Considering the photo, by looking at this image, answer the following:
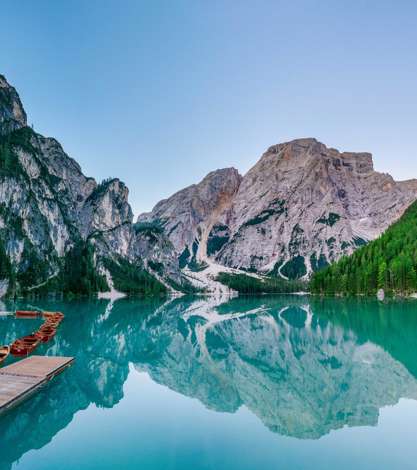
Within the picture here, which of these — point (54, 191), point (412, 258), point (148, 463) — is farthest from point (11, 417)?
point (54, 191)

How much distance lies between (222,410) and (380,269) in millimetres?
91224

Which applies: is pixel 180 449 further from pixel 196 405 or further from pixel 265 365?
pixel 265 365

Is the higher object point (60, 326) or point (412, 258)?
point (412, 258)

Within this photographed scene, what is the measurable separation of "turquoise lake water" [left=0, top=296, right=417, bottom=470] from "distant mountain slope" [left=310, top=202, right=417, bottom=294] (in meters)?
64.7

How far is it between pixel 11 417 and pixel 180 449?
7044mm

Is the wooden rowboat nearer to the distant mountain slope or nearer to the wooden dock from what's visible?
the wooden dock

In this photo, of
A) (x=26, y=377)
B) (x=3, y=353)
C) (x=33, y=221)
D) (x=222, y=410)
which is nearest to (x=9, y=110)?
(x=33, y=221)

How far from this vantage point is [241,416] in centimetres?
1623

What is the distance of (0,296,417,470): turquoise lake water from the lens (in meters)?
11.9

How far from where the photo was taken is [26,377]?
19.2 meters

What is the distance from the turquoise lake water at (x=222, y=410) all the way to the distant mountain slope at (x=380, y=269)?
6472cm

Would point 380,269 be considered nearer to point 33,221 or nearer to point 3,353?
point 3,353

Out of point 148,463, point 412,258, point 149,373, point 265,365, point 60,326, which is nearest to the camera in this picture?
point 148,463

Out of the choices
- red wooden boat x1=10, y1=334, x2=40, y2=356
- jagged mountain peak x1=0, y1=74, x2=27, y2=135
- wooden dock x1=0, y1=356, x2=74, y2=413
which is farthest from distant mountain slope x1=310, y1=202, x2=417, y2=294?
jagged mountain peak x1=0, y1=74, x2=27, y2=135
